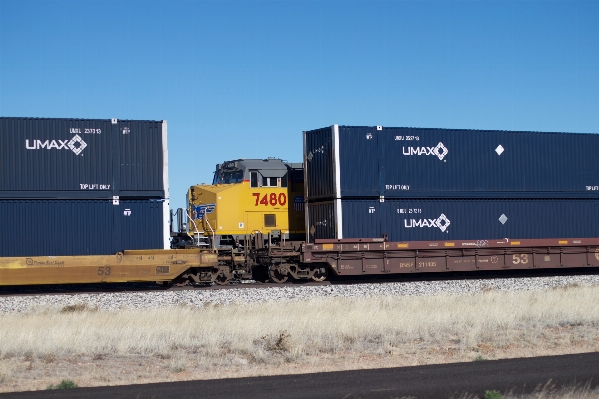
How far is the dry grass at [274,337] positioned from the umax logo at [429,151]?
7426 millimetres

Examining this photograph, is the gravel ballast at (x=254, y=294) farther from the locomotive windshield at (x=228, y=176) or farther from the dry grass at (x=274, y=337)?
the locomotive windshield at (x=228, y=176)

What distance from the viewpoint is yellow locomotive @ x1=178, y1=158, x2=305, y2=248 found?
22.7 meters

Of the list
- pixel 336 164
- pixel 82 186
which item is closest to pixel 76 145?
pixel 82 186

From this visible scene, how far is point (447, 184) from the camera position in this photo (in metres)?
23.6

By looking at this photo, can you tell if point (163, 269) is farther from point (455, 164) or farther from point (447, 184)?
point (455, 164)

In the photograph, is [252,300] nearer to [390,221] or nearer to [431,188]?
[390,221]

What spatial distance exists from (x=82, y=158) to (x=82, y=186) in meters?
0.82

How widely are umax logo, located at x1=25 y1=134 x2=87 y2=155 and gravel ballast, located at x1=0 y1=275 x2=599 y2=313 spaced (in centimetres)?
417

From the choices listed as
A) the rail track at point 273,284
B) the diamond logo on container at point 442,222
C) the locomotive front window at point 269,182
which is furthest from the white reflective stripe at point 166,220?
the diamond logo on container at point 442,222

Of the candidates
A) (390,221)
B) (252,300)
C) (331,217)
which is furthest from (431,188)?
(252,300)

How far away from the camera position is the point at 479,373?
8.98 m

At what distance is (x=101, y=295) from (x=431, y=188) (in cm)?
1104

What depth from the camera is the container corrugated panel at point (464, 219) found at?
75.0 feet

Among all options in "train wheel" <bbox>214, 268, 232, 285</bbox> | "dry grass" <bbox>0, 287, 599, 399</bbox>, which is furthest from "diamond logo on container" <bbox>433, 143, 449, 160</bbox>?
"train wheel" <bbox>214, 268, 232, 285</bbox>
